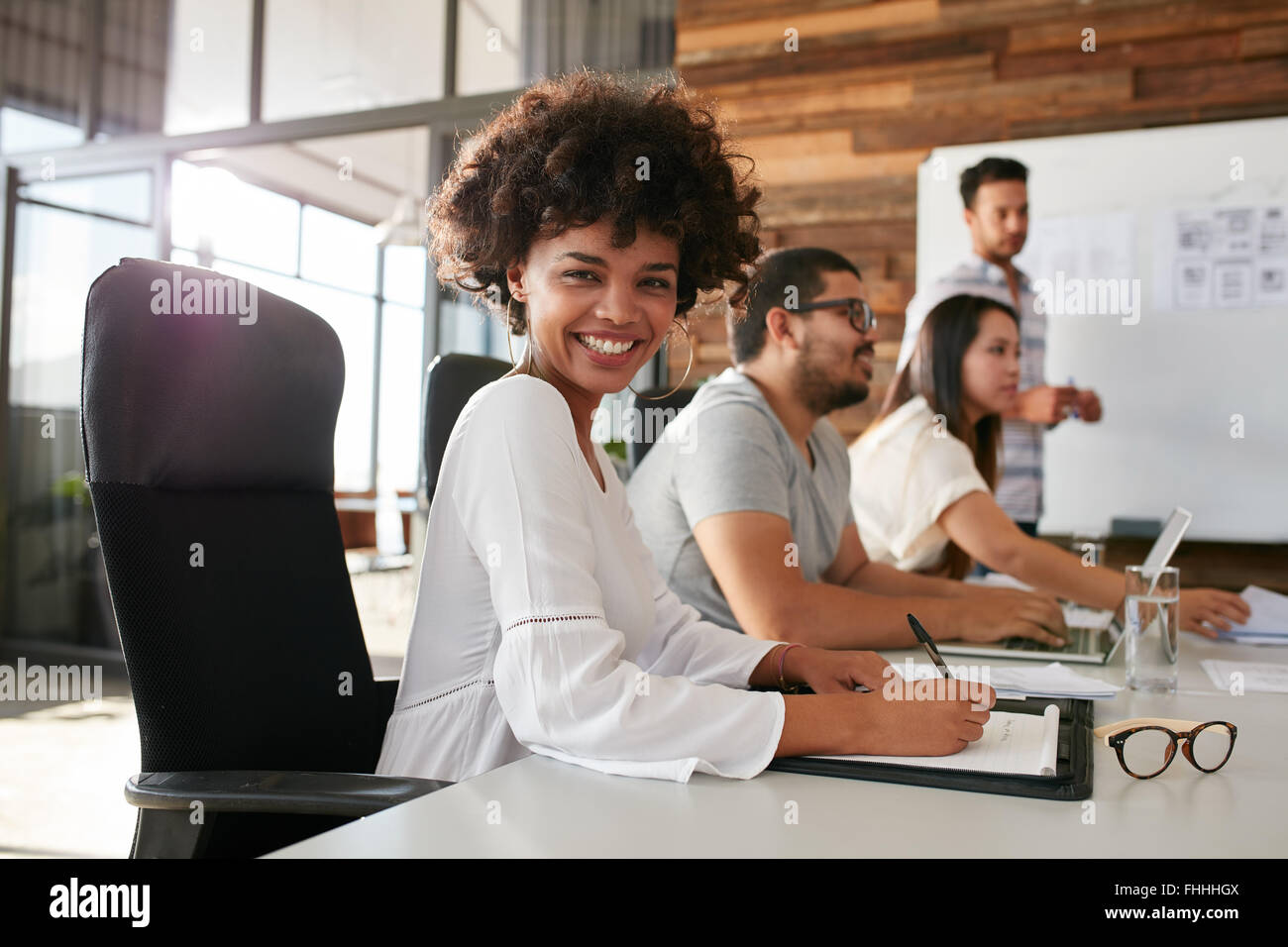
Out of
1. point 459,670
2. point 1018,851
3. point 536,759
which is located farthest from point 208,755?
point 1018,851

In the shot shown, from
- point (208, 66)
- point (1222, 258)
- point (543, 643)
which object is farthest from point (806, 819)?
point (208, 66)

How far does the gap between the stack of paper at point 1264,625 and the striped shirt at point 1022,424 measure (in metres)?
1.19

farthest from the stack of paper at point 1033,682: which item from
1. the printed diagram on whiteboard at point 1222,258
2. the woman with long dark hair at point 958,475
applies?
the printed diagram on whiteboard at point 1222,258

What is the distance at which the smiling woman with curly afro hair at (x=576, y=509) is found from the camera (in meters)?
0.90

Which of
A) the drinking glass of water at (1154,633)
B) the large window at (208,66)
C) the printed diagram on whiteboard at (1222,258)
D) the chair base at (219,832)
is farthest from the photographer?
the large window at (208,66)

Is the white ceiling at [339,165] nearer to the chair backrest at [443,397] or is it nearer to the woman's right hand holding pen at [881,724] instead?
the chair backrest at [443,397]

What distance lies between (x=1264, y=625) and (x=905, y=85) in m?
2.14

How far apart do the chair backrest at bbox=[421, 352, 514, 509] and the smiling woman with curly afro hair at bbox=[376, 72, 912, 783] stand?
0.64 feet

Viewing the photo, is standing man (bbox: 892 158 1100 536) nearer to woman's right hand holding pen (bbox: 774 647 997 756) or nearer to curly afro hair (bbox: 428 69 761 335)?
curly afro hair (bbox: 428 69 761 335)

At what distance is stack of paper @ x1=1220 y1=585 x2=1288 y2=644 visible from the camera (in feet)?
5.80

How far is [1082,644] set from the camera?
5.32 ft
